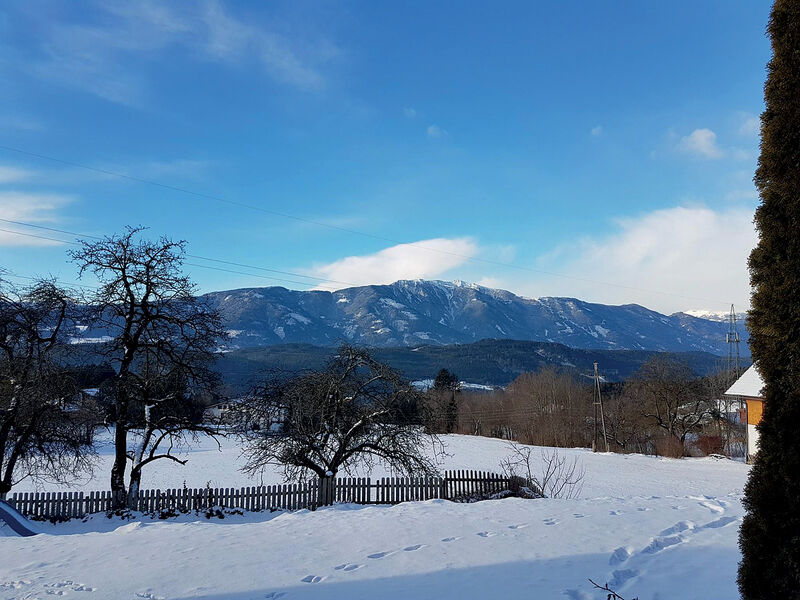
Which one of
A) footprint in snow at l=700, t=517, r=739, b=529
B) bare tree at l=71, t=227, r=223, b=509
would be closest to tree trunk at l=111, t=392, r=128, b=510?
bare tree at l=71, t=227, r=223, b=509

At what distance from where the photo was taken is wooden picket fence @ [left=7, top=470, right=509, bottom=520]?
14578 millimetres

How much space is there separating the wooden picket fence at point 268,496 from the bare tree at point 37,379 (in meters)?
1.14

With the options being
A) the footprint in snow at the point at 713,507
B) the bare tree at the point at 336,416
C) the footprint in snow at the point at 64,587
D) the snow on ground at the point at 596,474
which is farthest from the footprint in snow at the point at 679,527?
the snow on ground at the point at 596,474

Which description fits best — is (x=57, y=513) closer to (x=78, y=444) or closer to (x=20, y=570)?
(x=78, y=444)

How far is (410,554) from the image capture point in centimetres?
822

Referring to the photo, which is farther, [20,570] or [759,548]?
[20,570]

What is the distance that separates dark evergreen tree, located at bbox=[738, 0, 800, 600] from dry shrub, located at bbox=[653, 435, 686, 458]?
40495 mm

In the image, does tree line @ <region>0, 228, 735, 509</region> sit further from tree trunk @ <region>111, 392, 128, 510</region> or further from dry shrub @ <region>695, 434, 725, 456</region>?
dry shrub @ <region>695, 434, 725, 456</region>

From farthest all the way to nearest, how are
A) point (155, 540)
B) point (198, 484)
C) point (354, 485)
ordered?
point (198, 484) < point (354, 485) < point (155, 540)

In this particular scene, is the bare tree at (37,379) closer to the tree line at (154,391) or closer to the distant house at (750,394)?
the tree line at (154,391)

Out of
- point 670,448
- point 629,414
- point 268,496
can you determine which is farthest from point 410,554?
point 629,414

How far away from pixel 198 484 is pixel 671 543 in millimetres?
22752

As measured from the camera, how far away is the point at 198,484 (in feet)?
84.6

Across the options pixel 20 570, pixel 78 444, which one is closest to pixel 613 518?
pixel 20 570
